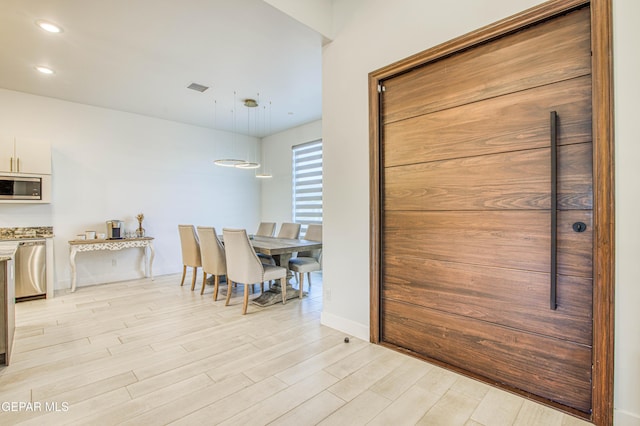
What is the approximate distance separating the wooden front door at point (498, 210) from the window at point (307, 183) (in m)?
3.41

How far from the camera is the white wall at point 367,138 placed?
154 cm

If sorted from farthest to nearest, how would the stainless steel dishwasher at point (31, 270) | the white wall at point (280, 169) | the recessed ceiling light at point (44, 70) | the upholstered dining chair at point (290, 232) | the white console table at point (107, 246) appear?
1. the white wall at point (280, 169)
2. the upholstered dining chair at point (290, 232)
3. the white console table at point (107, 246)
4. the stainless steel dishwasher at point (31, 270)
5. the recessed ceiling light at point (44, 70)

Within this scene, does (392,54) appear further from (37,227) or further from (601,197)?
(37,227)

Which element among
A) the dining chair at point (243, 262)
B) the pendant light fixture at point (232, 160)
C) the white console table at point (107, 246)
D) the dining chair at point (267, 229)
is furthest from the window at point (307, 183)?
the white console table at point (107, 246)

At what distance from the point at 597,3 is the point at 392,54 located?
1285 millimetres

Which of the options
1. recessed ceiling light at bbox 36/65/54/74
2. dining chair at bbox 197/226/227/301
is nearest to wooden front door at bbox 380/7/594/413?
dining chair at bbox 197/226/227/301

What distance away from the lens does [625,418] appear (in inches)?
61.3

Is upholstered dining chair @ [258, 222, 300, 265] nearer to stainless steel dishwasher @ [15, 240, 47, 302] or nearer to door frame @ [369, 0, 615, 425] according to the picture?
stainless steel dishwasher @ [15, 240, 47, 302]

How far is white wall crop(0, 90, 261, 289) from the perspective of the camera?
4648 mm

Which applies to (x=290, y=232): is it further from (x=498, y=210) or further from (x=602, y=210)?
(x=602, y=210)

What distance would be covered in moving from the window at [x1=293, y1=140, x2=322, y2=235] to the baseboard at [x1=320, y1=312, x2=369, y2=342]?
301 cm

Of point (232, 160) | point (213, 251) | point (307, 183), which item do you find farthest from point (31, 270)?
point (307, 183)

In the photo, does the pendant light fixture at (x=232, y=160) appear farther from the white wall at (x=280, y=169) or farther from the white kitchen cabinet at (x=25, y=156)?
the white kitchen cabinet at (x=25, y=156)

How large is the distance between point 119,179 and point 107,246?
3.98 ft
